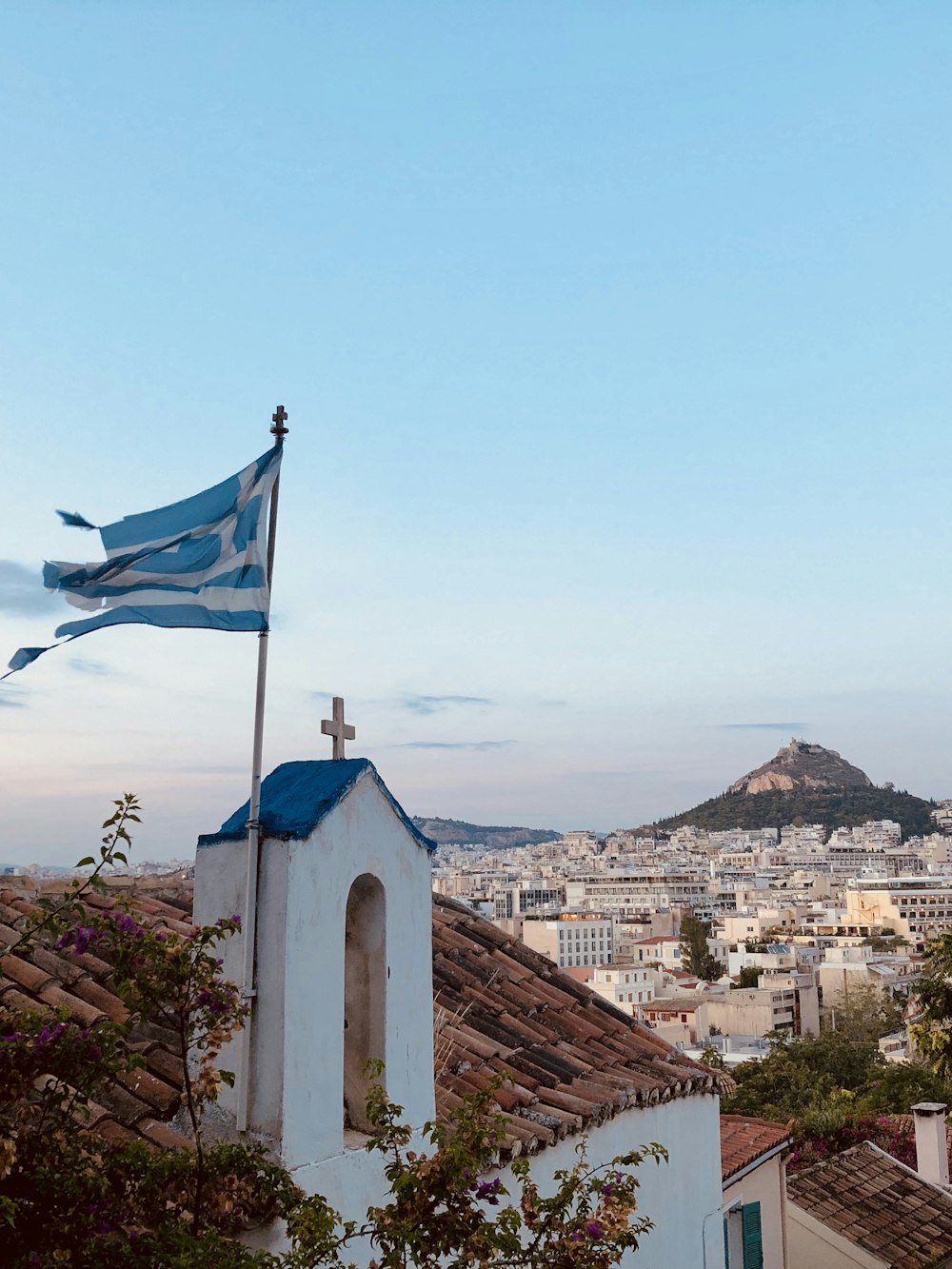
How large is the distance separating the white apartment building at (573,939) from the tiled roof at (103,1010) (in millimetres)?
130712

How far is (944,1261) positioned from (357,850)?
41.3ft

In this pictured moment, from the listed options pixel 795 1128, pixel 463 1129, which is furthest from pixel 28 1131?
pixel 795 1128

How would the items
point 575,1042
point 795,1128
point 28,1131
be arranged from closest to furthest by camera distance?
point 28,1131, point 575,1042, point 795,1128

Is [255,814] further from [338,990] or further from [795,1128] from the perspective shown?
[795,1128]

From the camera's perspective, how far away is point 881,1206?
1529 centimetres

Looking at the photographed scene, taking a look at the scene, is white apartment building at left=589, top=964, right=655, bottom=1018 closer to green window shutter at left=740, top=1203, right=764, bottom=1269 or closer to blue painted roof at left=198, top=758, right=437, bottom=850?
green window shutter at left=740, top=1203, right=764, bottom=1269

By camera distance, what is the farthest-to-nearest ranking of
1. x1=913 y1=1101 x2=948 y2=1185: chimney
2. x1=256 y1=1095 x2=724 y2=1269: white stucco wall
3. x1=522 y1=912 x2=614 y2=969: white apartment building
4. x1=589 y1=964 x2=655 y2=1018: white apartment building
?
x1=522 y1=912 x2=614 y2=969: white apartment building
x1=589 y1=964 x2=655 y2=1018: white apartment building
x1=913 y1=1101 x2=948 y2=1185: chimney
x1=256 y1=1095 x2=724 y2=1269: white stucco wall

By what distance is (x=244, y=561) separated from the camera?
5.00m

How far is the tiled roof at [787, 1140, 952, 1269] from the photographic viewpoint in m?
14.2

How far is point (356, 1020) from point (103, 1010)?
111 cm

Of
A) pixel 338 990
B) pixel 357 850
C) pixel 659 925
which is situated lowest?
pixel 659 925

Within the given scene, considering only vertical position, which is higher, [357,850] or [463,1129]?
[357,850]

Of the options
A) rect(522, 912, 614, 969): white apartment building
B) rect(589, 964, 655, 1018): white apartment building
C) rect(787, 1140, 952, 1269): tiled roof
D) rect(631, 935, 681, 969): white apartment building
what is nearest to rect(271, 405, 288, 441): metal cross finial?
rect(787, 1140, 952, 1269): tiled roof

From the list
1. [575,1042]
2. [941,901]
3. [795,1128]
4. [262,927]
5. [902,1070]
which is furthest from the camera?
[941,901]
